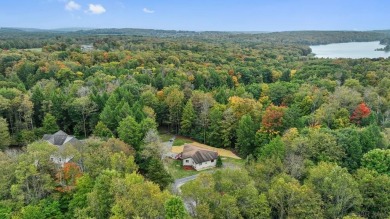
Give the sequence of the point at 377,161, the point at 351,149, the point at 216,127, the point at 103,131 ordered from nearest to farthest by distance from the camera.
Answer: the point at 377,161 < the point at 351,149 < the point at 103,131 < the point at 216,127

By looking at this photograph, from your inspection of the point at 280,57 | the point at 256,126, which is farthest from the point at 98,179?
the point at 280,57

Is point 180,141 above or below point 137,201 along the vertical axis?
below

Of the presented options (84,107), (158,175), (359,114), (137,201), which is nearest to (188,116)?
(84,107)

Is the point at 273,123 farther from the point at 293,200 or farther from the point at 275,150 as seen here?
the point at 293,200

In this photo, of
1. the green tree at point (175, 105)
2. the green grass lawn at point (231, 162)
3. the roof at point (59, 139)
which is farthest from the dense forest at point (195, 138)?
the roof at point (59, 139)

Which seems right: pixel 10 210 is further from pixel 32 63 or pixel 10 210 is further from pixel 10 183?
pixel 32 63

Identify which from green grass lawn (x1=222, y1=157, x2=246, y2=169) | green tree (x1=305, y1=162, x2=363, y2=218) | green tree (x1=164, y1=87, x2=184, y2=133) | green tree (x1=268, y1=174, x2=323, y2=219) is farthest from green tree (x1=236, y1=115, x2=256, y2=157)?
green tree (x1=268, y1=174, x2=323, y2=219)

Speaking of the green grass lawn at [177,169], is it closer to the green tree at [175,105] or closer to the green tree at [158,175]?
the green tree at [158,175]
